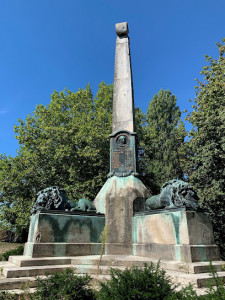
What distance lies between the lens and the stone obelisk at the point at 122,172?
6.43 metres

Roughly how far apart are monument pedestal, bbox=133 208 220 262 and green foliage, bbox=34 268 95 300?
90.7 inches

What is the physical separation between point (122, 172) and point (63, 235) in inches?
109

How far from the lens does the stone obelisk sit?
21.1 feet

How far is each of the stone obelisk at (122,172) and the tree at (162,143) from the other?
9403 millimetres

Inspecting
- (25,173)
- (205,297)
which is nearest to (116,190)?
(205,297)

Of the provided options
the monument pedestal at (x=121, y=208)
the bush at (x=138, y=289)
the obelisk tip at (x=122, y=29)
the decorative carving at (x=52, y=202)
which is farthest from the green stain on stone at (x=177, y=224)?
the obelisk tip at (x=122, y=29)

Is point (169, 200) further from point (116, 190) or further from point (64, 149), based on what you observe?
point (64, 149)

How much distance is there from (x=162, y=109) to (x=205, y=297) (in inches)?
939

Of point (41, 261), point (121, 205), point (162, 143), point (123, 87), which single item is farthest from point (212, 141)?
point (41, 261)

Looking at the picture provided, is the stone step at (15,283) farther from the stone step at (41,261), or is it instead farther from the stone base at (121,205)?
the stone base at (121,205)

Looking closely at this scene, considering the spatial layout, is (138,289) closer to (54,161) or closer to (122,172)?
(122,172)

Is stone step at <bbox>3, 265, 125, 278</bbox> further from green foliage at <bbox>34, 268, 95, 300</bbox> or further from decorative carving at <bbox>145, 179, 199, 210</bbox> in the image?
decorative carving at <bbox>145, 179, 199, 210</bbox>

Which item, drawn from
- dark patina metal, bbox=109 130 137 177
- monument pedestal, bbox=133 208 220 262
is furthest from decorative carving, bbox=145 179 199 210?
dark patina metal, bbox=109 130 137 177

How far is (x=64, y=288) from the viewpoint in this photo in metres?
3.05
